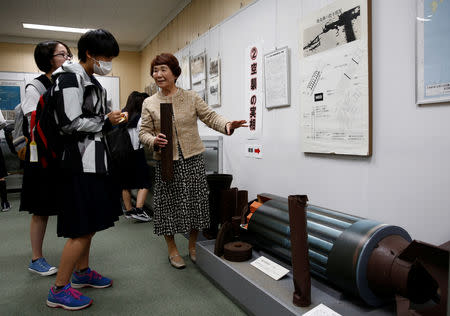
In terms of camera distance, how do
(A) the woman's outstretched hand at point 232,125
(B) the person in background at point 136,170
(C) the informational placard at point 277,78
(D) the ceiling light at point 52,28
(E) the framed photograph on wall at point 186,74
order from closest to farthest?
(A) the woman's outstretched hand at point 232,125, (C) the informational placard at point 277,78, (B) the person in background at point 136,170, (E) the framed photograph on wall at point 186,74, (D) the ceiling light at point 52,28

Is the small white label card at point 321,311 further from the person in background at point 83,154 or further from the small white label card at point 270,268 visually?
the person in background at point 83,154

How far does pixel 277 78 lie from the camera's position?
233 centimetres

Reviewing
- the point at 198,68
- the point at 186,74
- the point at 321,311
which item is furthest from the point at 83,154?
the point at 186,74

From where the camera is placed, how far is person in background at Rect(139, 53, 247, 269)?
207 cm

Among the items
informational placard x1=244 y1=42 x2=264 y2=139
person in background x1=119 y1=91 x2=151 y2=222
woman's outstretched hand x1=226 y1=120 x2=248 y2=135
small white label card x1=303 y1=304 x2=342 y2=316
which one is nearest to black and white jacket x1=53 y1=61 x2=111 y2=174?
woman's outstretched hand x1=226 y1=120 x2=248 y2=135

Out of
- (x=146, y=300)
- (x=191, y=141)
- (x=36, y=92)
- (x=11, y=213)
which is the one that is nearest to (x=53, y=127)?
(x=36, y=92)

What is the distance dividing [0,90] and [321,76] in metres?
5.75

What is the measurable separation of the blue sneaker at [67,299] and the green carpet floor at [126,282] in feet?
0.09

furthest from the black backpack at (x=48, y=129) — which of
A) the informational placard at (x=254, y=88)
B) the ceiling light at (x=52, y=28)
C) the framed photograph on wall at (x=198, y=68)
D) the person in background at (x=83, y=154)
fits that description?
the ceiling light at (x=52, y=28)

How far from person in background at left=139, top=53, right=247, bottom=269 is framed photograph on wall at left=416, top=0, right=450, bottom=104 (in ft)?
3.37

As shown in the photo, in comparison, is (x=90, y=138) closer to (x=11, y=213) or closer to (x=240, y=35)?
(x=240, y=35)

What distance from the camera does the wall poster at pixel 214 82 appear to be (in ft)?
10.7

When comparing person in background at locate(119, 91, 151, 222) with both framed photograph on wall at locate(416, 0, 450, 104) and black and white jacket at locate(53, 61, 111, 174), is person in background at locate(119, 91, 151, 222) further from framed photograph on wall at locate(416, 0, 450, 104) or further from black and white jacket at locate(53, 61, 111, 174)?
framed photograph on wall at locate(416, 0, 450, 104)

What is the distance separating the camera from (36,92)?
1917 mm
